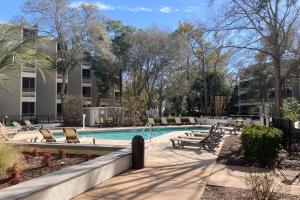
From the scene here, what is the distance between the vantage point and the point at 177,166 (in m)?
9.66

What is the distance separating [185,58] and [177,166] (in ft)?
108

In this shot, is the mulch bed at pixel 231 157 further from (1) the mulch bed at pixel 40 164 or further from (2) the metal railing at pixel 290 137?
(1) the mulch bed at pixel 40 164

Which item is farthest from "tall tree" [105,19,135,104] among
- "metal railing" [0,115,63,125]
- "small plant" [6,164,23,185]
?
"small plant" [6,164,23,185]

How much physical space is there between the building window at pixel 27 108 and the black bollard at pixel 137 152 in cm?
3471

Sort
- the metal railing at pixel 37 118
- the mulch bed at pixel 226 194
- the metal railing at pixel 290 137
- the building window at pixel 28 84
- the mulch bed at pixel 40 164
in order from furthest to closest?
1. the building window at pixel 28 84
2. the metal railing at pixel 37 118
3. the metal railing at pixel 290 137
4. the mulch bed at pixel 40 164
5. the mulch bed at pixel 226 194

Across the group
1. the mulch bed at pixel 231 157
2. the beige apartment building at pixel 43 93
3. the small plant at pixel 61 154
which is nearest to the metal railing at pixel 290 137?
the mulch bed at pixel 231 157

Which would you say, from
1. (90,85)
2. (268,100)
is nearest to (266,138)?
(90,85)

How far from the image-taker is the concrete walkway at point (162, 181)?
660 centimetres

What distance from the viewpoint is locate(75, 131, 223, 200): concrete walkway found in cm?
Answer: 660

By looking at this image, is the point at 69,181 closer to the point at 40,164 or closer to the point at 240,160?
the point at 40,164

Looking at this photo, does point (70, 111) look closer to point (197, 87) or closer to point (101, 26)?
point (101, 26)

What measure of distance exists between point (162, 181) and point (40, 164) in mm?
3122

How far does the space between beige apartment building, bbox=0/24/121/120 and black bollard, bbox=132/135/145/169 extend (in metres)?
27.1

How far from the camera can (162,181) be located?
25.4ft
